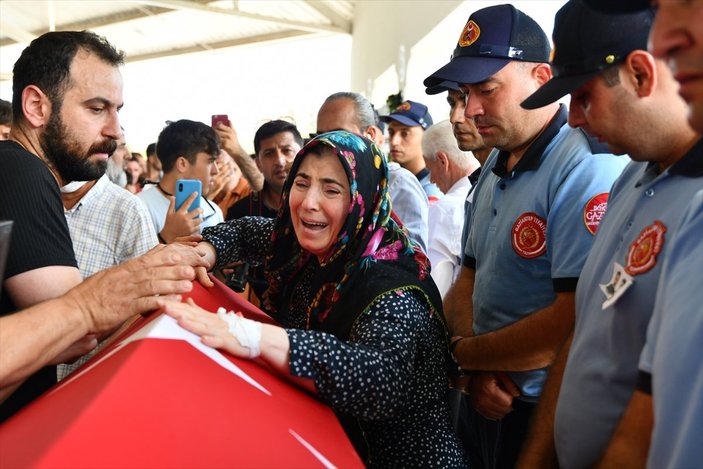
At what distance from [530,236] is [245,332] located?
91cm

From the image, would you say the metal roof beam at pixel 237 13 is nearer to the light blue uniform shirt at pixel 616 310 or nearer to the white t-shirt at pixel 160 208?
the white t-shirt at pixel 160 208

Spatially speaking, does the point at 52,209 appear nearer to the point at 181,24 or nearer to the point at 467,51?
the point at 467,51

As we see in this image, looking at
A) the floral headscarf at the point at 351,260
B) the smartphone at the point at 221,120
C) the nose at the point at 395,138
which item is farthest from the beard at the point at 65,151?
the nose at the point at 395,138

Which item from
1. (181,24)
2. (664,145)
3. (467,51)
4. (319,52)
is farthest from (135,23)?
(664,145)

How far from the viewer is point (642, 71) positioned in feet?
4.33

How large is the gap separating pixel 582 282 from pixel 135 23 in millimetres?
16478

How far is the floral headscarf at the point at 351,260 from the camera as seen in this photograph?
167cm

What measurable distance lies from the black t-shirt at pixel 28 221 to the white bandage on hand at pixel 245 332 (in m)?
0.47

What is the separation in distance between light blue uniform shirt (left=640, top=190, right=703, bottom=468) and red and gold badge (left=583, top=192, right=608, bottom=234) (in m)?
0.73

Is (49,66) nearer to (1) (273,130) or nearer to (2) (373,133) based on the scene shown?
(2) (373,133)

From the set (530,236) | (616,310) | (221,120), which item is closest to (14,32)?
(221,120)

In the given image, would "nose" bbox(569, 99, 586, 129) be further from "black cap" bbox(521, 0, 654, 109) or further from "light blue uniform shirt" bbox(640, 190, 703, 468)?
"light blue uniform shirt" bbox(640, 190, 703, 468)

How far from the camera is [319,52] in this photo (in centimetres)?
1825

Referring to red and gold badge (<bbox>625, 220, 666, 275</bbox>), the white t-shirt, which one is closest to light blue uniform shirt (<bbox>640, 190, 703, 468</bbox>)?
red and gold badge (<bbox>625, 220, 666, 275</bbox>)
